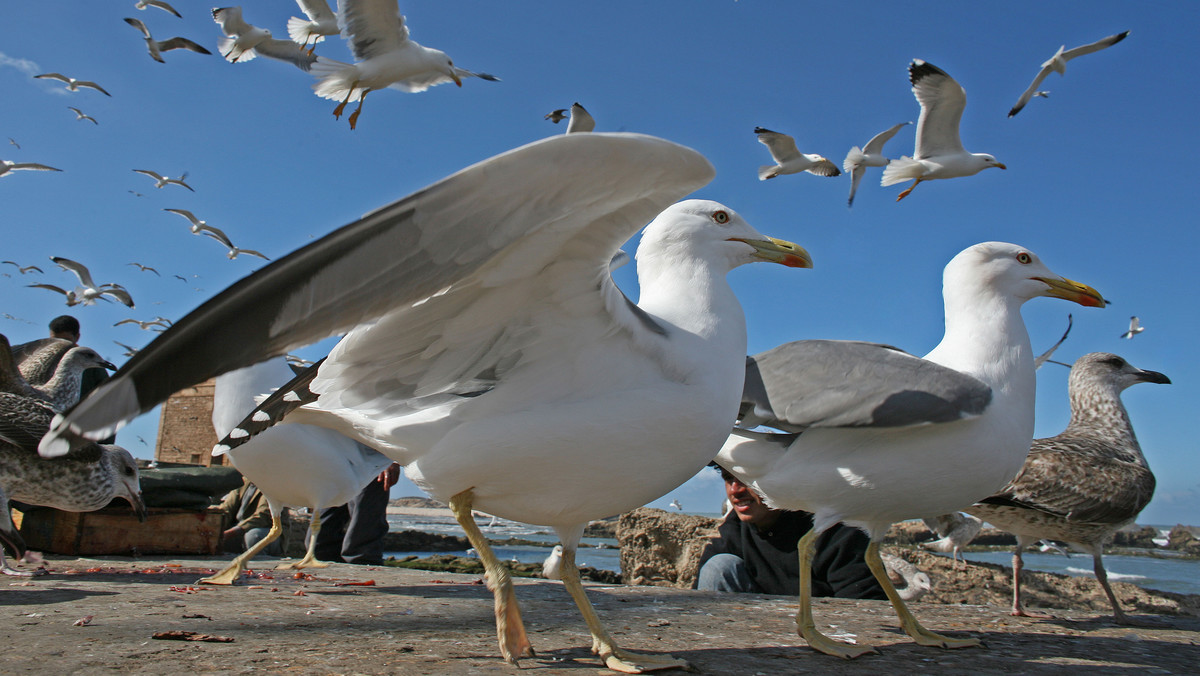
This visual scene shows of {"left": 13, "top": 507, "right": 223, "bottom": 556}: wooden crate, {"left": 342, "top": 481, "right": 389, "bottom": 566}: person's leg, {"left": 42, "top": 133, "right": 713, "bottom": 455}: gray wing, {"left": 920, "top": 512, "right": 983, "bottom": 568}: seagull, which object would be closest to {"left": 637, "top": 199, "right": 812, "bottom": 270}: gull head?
{"left": 42, "top": 133, "right": 713, "bottom": 455}: gray wing

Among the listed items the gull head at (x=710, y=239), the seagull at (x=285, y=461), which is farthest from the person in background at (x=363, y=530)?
the gull head at (x=710, y=239)

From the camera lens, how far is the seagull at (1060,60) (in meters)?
9.12

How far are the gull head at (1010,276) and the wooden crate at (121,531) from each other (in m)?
5.54

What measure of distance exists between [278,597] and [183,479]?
323cm

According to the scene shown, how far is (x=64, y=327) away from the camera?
7047mm

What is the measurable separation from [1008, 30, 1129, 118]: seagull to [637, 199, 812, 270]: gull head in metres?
8.75

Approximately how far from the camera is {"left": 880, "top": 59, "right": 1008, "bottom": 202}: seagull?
903 centimetres

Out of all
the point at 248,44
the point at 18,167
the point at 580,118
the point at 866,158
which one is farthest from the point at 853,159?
the point at 18,167

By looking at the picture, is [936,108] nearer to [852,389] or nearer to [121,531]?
[852,389]

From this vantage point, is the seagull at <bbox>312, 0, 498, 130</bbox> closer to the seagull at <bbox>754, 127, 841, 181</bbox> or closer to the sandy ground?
the seagull at <bbox>754, 127, 841, 181</bbox>

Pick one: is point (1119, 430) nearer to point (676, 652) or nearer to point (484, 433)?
point (676, 652)

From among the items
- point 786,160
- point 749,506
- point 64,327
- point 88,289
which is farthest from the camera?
point 88,289

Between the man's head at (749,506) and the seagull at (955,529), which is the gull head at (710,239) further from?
the seagull at (955,529)

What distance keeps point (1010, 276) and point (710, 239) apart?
1.42m
